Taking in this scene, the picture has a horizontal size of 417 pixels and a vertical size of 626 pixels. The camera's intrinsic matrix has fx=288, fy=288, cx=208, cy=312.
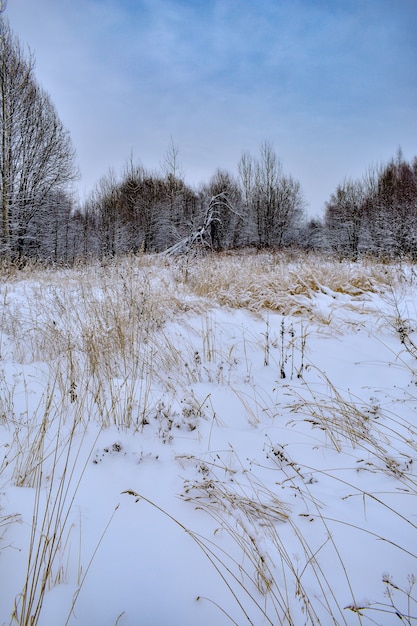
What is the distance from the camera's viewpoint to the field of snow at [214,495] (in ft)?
2.57

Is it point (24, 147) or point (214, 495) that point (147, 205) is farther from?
point (214, 495)

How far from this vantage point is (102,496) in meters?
1.14

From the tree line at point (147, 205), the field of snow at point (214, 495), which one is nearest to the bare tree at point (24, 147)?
the tree line at point (147, 205)

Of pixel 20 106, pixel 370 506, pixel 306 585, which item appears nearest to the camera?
pixel 306 585

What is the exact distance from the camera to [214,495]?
1094mm

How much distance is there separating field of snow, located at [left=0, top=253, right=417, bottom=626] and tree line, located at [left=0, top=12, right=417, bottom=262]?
5.90 meters

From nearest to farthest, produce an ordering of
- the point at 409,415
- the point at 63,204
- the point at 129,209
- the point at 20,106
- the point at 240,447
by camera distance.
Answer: the point at 240,447 < the point at 409,415 < the point at 20,106 < the point at 63,204 < the point at 129,209

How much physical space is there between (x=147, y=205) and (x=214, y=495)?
18.7m

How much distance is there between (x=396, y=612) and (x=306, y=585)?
8.8 inches

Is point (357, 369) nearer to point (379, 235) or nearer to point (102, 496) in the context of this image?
point (102, 496)

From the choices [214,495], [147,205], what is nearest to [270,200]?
[147,205]

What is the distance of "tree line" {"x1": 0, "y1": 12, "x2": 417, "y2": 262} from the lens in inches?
425

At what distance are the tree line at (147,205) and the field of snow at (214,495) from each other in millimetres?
5897

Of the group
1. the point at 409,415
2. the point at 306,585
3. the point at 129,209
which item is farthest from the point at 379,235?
the point at 306,585
